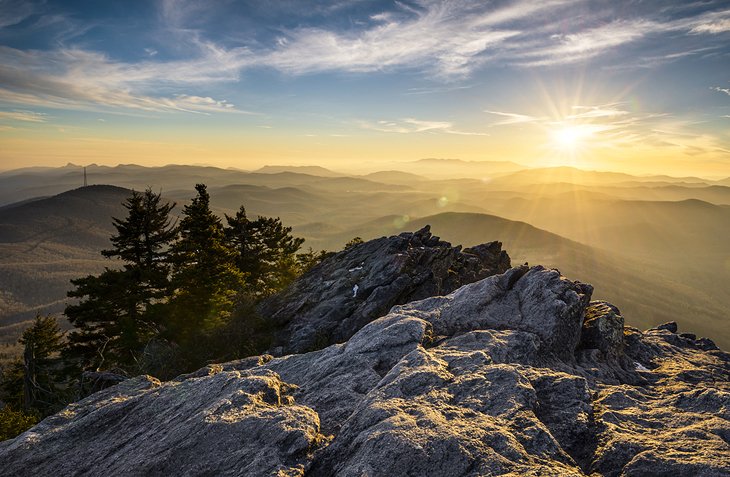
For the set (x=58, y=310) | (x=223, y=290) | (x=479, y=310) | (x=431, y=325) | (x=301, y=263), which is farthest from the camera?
(x=58, y=310)

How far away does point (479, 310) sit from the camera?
16859mm

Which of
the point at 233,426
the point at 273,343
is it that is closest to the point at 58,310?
the point at 273,343

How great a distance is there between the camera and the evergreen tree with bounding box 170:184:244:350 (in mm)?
33719

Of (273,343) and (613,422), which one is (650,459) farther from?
(273,343)

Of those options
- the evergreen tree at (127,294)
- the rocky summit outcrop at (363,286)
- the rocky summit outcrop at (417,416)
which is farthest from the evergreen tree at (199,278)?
the rocky summit outcrop at (417,416)

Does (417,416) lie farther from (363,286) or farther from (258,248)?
(258,248)

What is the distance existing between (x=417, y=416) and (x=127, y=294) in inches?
1415

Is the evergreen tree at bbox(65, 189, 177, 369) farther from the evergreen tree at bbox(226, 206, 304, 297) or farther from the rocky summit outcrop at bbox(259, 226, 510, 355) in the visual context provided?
the rocky summit outcrop at bbox(259, 226, 510, 355)

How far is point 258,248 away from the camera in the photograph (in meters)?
51.8

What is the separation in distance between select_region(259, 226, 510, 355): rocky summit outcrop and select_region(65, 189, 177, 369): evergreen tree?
1221 centimetres

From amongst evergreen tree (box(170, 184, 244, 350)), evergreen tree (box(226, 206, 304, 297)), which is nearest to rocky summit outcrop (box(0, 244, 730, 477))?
evergreen tree (box(170, 184, 244, 350))

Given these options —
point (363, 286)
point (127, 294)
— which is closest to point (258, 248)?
point (127, 294)

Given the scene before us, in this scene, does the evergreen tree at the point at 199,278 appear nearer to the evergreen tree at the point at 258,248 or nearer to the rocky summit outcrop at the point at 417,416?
the evergreen tree at the point at 258,248

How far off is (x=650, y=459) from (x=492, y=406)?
350cm
